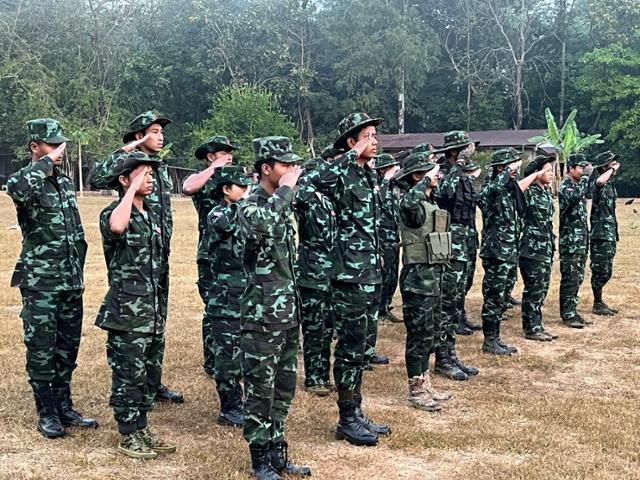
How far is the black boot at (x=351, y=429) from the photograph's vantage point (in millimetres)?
4426

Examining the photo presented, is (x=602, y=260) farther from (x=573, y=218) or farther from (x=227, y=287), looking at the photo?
(x=227, y=287)

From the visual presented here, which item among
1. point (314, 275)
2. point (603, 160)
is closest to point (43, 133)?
point (314, 275)

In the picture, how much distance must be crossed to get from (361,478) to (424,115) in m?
39.1

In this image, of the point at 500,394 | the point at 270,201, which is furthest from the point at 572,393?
the point at 270,201

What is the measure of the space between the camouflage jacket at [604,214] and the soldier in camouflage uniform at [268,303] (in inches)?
228

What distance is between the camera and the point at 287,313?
3.79m

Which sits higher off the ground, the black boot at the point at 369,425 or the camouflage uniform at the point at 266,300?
the camouflage uniform at the point at 266,300

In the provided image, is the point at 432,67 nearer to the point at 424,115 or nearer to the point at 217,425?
the point at 424,115

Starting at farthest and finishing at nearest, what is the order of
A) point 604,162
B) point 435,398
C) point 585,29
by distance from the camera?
point 585,29 < point 604,162 < point 435,398

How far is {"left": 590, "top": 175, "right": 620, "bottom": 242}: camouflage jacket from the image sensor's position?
8.45 metres

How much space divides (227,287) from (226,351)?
431mm

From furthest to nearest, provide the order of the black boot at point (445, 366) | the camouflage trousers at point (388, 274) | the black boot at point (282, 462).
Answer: the camouflage trousers at point (388, 274)
the black boot at point (445, 366)
the black boot at point (282, 462)

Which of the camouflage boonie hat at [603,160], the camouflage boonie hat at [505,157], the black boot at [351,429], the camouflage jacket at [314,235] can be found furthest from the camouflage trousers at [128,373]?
the camouflage boonie hat at [603,160]

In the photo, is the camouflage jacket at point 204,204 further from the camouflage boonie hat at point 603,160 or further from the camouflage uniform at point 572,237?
the camouflage boonie hat at point 603,160
